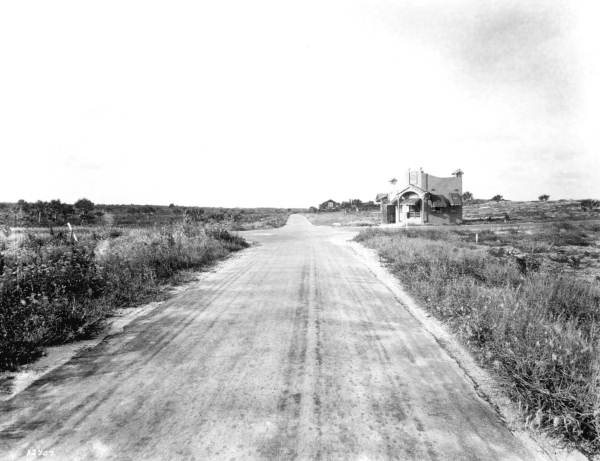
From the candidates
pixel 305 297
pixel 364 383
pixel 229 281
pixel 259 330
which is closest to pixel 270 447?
pixel 364 383

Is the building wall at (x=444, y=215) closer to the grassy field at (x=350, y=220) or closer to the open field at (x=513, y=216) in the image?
the open field at (x=513, y=216)

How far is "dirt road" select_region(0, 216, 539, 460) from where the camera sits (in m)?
2.72

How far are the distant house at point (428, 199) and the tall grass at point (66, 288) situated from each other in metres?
32.0

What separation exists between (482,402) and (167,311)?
5275 millimetres

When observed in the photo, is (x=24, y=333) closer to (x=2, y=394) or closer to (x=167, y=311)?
(x=2, y=394)

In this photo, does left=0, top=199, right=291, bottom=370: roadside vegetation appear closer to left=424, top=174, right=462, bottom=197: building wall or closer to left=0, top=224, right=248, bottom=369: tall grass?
left=0, top=224, right=248, bottom=369: tall grass

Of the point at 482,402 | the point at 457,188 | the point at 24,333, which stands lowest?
the point at 482,402

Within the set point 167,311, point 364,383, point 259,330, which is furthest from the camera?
point 167,311

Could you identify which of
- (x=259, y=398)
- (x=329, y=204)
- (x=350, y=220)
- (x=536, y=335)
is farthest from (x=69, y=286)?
(x=329, y=204)

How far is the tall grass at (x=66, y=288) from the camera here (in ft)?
15.9

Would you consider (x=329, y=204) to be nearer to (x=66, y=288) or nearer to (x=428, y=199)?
(x=428, y=199)

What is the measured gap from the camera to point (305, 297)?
7414mm

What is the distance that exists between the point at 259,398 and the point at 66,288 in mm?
5658

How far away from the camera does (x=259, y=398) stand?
3389 millimetres
